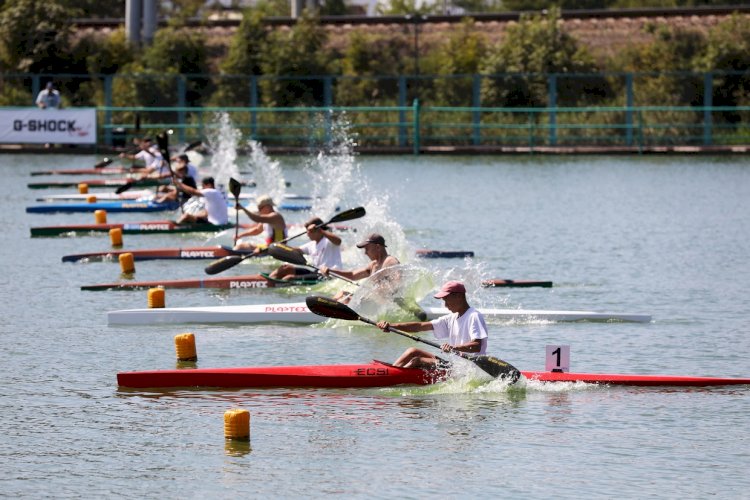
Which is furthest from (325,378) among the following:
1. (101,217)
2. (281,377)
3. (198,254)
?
(101,217)

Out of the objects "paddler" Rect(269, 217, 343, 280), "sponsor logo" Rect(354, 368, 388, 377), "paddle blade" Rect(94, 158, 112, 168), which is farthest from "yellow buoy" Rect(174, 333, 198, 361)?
"paddle blade" Rect(94, 158, 112, 168)

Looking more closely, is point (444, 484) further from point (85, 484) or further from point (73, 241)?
point (73, 241)

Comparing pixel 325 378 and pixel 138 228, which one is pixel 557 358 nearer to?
pixel 325 378

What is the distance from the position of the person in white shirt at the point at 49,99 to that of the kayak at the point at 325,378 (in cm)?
4487

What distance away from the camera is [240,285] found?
977 inches

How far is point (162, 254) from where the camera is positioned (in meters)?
28.6

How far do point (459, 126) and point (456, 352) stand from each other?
49455mm

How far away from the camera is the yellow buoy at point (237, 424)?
48.0ft

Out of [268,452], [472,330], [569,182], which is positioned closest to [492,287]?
[472,330]

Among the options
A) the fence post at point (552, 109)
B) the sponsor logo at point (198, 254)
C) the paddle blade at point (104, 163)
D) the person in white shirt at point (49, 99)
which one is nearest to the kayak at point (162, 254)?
the sponsor logo at point (198, 254)

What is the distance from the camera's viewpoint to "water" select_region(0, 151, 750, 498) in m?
13.7

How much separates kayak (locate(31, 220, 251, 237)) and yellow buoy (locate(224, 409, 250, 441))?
16.8 metres

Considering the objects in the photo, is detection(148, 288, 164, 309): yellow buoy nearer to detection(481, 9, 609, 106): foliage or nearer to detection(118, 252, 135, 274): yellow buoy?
detection(118, 252, 135, 274): yellow buoy

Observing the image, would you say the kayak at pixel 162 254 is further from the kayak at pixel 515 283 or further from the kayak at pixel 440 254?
Result: the kayak at pixel 515 283
